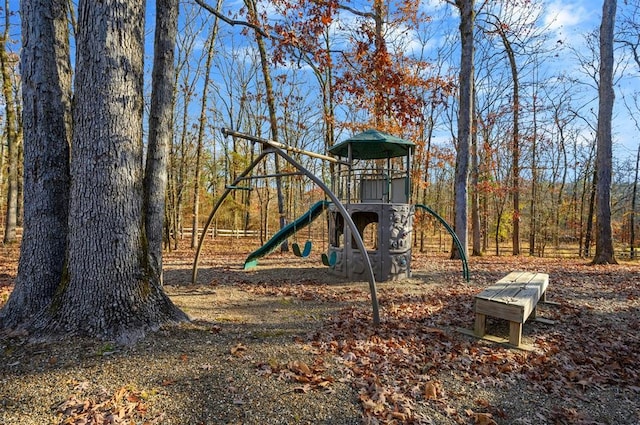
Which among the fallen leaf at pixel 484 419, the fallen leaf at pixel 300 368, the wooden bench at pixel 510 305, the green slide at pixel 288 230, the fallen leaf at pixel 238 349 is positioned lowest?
the fallen leaf at pixel 484 419

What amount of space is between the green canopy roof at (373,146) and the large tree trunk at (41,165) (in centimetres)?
619

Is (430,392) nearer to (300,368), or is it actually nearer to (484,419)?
(484,419)

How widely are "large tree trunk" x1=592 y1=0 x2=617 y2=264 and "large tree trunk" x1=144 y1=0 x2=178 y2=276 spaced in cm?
1252

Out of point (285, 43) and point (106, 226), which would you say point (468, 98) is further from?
point (106, 226)

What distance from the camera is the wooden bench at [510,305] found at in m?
3.79

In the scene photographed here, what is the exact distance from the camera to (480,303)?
407cm

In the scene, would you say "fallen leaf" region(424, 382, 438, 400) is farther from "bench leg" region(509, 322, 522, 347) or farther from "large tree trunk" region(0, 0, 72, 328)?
"large tree trunk" region(0, 0, 72, 328)

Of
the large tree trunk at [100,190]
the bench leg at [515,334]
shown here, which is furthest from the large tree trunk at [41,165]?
the bench leg at [515,334]

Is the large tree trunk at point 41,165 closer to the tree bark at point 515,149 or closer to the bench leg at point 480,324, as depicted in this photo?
the bench leg at point 480,324

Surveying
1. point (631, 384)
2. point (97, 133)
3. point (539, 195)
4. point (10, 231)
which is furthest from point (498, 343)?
point (539, 195)

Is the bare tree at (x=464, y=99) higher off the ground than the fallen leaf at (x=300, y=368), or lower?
higher

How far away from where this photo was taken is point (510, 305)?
3797 millimetres

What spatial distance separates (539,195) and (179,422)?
26654 millimetres

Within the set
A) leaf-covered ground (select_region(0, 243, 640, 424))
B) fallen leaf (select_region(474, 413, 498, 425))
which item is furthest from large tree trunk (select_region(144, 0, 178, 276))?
fallen leaf (select_region(474, 413, 498, 425))
